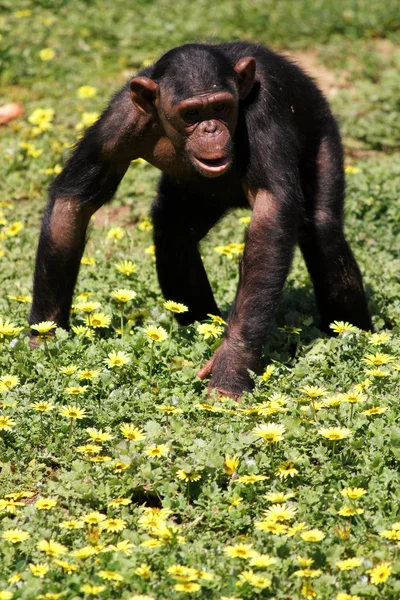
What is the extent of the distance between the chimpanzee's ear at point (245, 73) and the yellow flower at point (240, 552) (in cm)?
311

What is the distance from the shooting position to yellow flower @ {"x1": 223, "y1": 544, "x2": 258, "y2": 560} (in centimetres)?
450

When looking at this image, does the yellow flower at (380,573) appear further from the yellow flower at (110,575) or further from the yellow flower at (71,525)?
the yellow flower at (71,525)

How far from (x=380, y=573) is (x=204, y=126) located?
122 inches

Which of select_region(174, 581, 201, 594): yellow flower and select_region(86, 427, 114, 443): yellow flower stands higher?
select_region(174, 581, 201, 594): yellow flower

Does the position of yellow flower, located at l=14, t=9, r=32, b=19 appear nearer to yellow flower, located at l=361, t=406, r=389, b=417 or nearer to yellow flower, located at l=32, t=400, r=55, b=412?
yellow flower, located at l=32, t=400, r=55, b=412

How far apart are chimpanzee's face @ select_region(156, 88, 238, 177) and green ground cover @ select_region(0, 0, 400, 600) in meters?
1.10

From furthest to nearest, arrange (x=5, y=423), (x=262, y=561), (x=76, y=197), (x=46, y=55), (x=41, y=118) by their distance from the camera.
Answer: (x=46, y=55)
(x=41, y=118)
(x=76, y=197)
(x=5, y=423)
(x=262, y=561)

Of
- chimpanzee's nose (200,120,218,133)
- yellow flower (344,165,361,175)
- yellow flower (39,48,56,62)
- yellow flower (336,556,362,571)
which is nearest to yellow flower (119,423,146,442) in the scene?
yellow flower (336,556,362,571)

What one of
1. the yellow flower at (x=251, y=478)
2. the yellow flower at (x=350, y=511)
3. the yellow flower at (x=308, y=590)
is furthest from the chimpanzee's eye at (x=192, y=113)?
the yellow flower at (x=308, y=590)

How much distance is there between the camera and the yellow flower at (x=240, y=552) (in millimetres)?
4504

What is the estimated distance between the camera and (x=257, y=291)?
6.32m

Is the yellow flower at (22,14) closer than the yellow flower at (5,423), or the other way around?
the yellow flower at (5,423)

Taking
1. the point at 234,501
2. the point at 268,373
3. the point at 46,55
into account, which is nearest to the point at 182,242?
the point at 268,373

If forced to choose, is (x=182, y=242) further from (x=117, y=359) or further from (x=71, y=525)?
(x=71, y=525)
